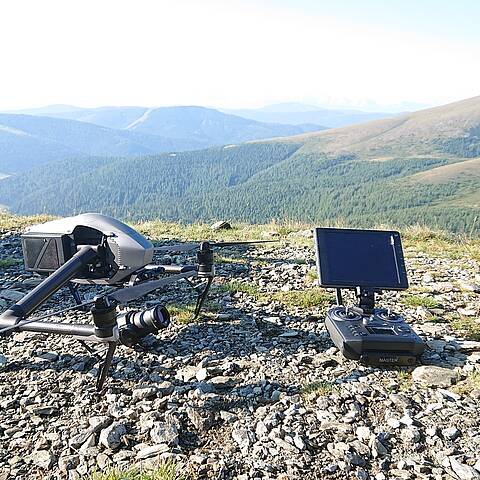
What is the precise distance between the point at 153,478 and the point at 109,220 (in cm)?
451

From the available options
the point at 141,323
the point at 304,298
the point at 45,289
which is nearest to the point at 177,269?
the point at 141,323

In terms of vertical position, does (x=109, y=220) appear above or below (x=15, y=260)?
above

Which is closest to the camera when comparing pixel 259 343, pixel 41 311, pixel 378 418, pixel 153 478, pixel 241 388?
pixel 153 478

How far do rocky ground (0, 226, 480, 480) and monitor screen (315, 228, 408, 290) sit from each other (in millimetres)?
1086

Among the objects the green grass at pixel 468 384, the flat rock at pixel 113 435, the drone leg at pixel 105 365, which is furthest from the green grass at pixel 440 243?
the flat rock at pixel 113 435

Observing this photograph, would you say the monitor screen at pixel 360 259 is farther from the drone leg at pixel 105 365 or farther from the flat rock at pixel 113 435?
the flat rock at pixel 113 435

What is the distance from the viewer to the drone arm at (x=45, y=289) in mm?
5926

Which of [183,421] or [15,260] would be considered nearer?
[183,421]

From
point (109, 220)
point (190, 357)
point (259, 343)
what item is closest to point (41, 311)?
point (109, 220)

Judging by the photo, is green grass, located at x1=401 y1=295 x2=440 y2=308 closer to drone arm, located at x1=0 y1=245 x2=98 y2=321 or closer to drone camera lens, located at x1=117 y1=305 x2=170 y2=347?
drone camera lens, located at x1=117 y1=305 x2=170 y2=347

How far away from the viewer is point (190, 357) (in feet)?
23.1

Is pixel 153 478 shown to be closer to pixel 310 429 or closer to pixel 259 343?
pixel 310 429

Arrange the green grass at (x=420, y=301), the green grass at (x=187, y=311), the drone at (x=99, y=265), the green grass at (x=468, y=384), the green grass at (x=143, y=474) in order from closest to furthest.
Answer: the green grass at (x=143, y=474), the green grass at (x=468, y=384), the drone at (x=99, y=265), the green grass at (x=187, y=311), the green grass at (x=420, y=301)

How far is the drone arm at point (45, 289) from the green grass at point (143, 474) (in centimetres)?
230
